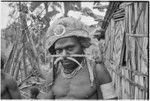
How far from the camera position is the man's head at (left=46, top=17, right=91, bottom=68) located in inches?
133

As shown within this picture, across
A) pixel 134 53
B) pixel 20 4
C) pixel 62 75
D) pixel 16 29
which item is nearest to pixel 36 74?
pixel 16 29

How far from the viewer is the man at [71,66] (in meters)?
3.27

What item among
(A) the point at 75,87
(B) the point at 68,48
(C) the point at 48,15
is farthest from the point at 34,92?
(C) the point at 48,15

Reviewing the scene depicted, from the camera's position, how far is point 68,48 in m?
3.37

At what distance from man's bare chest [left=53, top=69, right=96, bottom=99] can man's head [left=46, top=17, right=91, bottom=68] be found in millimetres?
199

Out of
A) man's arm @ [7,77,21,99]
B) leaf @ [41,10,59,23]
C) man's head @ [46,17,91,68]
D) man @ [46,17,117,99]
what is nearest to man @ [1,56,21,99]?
man's arm @ [7,77,21,99]

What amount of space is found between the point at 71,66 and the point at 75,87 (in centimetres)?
24

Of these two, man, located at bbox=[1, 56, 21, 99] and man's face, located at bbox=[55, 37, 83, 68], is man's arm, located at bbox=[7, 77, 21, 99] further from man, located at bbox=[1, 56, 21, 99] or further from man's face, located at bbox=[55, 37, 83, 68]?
man's face, located at bbox=[55, 37, 83, 68]

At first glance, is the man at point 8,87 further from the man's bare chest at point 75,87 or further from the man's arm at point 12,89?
the man's bare chest at point 75,87

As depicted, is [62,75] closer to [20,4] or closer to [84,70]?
[84,70]

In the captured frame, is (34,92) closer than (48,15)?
Yes

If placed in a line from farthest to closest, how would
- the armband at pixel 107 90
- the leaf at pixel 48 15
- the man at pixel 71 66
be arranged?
the leaf at pixel 48 15, the man at pixel 71 66, the armband at pixel 107 90

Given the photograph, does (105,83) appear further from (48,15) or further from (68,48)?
(48,15)

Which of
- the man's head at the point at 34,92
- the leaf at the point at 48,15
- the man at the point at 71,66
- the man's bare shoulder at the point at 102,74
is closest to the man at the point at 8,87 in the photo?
the man's head at the point at 34,92
